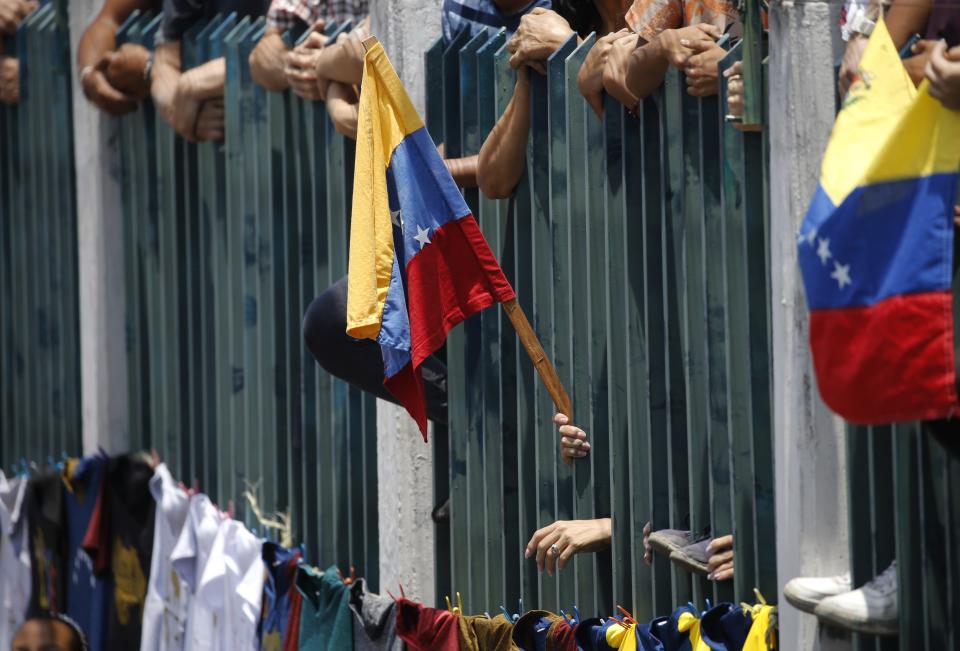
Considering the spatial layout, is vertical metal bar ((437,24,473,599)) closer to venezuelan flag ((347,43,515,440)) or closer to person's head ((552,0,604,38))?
person's head ((552,0,604,38))

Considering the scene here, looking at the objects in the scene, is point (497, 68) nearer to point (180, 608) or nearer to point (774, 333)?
point (774, 333)

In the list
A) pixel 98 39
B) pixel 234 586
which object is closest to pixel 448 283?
pixel 234 586

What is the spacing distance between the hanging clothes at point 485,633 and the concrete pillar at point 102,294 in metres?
3.09

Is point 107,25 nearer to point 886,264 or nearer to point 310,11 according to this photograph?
point 310,11

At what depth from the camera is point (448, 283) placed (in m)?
5.03

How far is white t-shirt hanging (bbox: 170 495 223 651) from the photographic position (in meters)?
6.79

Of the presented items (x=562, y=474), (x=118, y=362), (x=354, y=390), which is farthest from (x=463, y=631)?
(x=118, y=362)

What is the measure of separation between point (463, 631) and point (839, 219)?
2036 millimetres

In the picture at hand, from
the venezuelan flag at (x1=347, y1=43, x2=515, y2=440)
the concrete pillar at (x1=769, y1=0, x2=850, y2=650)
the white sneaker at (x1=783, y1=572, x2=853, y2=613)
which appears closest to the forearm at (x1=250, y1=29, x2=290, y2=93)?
the venezuelan flag at (x1=347, y1=43, x2=515, y2=440)

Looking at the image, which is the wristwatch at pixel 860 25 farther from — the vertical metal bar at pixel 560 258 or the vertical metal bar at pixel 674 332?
the vertical metal bar at pixel 560 258

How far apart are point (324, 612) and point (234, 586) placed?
65 cm

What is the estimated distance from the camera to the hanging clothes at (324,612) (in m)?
5.92

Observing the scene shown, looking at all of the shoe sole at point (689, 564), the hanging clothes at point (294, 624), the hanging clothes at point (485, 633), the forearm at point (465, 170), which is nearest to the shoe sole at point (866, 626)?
the shoe sole at point (689, 564)

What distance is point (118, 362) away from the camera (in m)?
8.16
